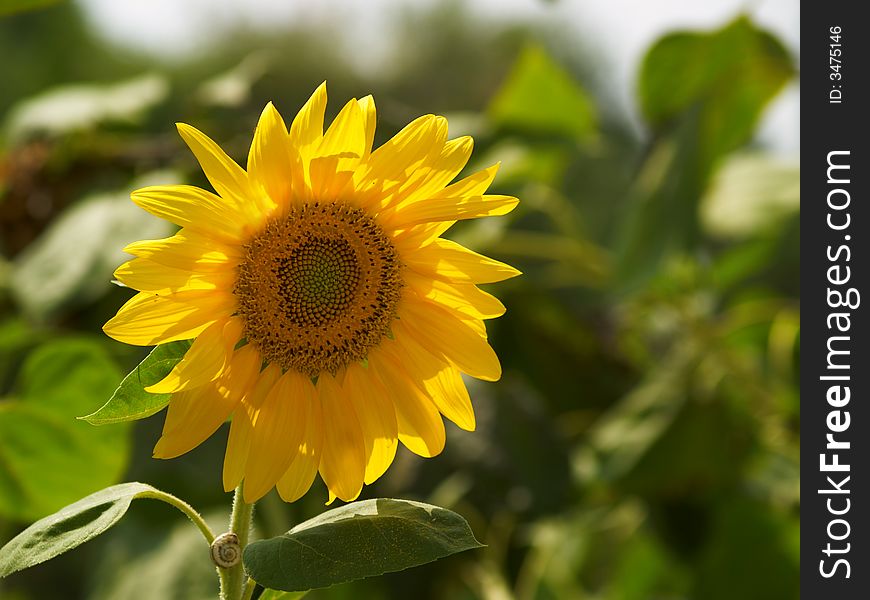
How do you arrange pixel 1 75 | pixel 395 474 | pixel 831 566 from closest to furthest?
pixel 831 566
pixel 395 474
pixel 1 75

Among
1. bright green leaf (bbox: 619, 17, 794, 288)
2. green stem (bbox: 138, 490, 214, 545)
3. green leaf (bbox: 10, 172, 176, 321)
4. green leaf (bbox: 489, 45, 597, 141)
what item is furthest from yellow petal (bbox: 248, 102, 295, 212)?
green leaf (bbox: 489, 45, 597, 141)

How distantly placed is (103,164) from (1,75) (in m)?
0.96

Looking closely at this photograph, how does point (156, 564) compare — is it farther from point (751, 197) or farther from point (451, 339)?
point (751, 197)

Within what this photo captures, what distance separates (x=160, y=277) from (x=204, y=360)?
29mm

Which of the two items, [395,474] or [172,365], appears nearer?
[172,365]

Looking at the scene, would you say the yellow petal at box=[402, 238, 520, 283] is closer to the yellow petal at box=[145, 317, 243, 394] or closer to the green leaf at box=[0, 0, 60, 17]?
the yellow petal at box=[145, 317, 243, 394]

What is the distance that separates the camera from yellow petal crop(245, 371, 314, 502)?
0.33m

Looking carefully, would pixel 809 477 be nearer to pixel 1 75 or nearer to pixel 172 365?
pixel 172 365

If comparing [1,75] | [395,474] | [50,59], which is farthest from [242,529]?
[50,59]

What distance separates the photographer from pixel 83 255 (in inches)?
25.9

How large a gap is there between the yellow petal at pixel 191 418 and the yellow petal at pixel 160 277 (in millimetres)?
33

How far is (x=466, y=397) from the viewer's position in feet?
1.17

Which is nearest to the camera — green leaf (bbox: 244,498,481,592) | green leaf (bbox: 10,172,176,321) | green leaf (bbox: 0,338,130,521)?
green leaf (bbox: 244,498,481,592)

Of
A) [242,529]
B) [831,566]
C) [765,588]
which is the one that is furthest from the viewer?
[765,588]
